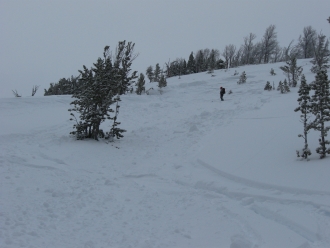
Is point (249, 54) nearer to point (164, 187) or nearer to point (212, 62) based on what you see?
point (212, 62)

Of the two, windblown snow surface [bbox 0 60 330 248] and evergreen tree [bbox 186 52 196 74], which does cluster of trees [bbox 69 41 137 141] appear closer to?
windblown snow surface [bbox 0 60 330 248]

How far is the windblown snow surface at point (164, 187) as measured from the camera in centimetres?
388

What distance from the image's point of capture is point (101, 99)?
35.3ft

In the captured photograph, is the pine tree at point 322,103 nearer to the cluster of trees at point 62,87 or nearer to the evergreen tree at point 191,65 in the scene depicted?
the cluster of trees at point 62,87

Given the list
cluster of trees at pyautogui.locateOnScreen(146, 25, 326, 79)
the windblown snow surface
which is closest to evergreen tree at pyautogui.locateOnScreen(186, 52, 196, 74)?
cluster of trees at pyautogui.locateOnScreen(146, 25, 326, 79)

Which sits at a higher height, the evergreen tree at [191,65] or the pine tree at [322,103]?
the evergreen tree at [191,65]

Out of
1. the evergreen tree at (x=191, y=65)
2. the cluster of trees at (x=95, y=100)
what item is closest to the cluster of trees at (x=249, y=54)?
the evergreen tree at (x=191, y=65)

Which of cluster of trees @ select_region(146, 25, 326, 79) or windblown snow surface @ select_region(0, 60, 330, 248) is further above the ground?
cluster of trees @ select_region(146, 25, 326, 79)

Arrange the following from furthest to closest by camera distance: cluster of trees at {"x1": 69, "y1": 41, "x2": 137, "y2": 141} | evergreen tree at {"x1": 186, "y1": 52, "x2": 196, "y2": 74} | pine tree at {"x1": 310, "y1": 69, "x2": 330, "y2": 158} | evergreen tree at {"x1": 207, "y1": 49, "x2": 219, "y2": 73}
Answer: evergreen tree at {"x1": 186, "y1": 52, "x2": 196, "y2": 74}, evergreen tree at {"x1": 207, "y1": 49, "x2": 219, "y2": 73}, cluster of trees at {"x1": 69, "y1": 41, "x2": 137, "y2": 141}, pine tree at {"x1": 310, "y1": 69, "x2": 330, "y2": 158}

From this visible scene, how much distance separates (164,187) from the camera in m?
6.44

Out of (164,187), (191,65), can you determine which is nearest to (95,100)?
(164,187)

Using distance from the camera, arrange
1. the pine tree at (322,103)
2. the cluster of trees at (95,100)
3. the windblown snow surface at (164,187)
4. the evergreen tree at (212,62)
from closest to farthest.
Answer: the windblown snow surface at (164,187)
the pine tree at (322,103)
the cluster of trees at (95,100)
the evergreen tree at (212,62)

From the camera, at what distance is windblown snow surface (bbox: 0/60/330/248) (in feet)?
12.7

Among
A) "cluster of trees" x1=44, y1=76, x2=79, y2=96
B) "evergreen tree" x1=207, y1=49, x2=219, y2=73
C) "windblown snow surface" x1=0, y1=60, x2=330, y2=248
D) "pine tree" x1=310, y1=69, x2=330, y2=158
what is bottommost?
"windblown snow surface" x1=0, y1=60, x2=330, y2=248
